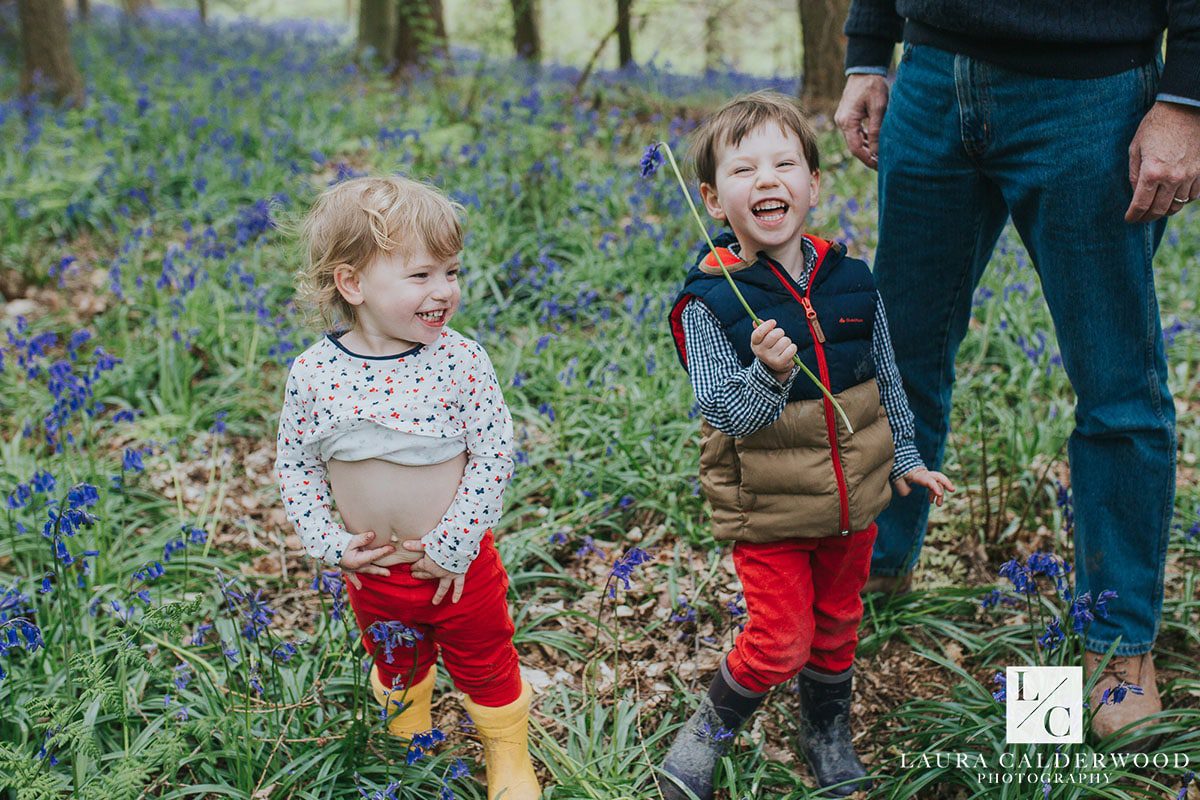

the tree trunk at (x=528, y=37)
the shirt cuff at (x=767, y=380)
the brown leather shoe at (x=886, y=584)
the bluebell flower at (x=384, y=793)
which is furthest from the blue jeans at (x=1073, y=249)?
the tree trunk at (x=528, y=37)

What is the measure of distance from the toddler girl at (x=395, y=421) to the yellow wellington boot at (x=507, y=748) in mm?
237

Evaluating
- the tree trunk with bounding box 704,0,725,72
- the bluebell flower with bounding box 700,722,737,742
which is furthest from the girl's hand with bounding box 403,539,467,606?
the tree trunk with bounding box 704,0,725,72

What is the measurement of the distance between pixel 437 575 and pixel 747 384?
77cm

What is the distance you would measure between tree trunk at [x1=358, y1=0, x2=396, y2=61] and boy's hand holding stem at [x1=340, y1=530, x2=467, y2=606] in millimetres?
8091

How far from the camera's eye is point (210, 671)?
258 cm

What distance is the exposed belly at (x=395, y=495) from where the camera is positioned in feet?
6.66

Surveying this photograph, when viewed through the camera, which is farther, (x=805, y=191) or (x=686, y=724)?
(x=686, y=724)

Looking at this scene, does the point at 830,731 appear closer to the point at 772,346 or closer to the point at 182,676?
the point at 772,346

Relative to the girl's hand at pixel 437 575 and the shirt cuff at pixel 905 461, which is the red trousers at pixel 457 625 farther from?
the shirt cuff at pixel 905 461

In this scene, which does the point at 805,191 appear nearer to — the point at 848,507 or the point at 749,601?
the point at 848,507

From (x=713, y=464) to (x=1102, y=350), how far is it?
939 millimetres

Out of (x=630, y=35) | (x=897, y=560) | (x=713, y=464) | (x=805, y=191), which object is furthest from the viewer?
(x=630, y=35)

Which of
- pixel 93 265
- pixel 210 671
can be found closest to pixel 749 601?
pixel 210 671

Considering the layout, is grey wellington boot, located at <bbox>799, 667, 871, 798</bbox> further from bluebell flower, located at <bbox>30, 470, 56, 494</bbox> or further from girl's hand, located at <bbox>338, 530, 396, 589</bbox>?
bluebell flower, located at <bbox>30, 470, 56, 494</bbox>
